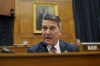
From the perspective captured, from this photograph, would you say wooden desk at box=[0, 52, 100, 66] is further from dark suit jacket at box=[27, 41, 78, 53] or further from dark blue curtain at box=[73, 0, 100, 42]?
dark blue curtain at box=[73, 0, 100, 42]

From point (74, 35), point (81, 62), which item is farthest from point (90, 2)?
point (81, 62)

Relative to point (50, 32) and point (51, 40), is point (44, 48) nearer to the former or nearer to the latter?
point (51, 40)

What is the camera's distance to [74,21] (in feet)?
25.9

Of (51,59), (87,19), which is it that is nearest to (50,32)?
(51,59)

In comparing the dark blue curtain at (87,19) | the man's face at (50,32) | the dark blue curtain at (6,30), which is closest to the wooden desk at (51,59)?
the man's face at (50,32)

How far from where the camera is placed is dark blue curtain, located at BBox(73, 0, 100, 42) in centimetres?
794

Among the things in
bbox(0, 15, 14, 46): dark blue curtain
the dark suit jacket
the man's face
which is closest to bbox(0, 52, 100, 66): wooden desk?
the dark suit jacket

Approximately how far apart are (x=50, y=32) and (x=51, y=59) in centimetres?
121

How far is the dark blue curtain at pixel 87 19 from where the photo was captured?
7.94 metres

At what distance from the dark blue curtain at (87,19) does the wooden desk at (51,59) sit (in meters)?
6.01

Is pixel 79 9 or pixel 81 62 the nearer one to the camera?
pixel 81 62

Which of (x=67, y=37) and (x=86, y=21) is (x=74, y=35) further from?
(x=86, y=21)

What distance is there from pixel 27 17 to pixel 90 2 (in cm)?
248

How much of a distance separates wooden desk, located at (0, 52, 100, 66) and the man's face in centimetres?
106
